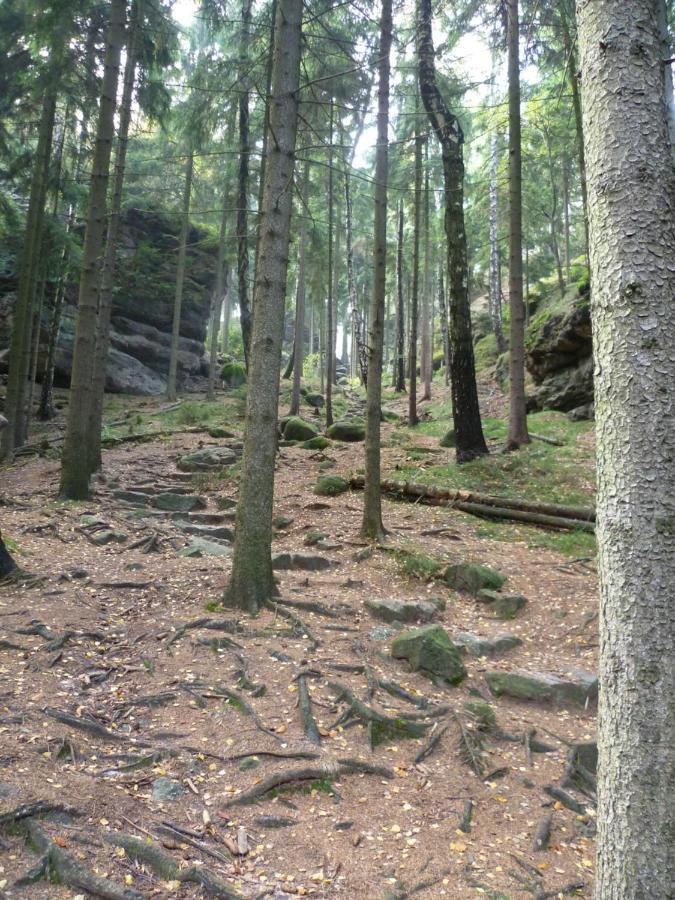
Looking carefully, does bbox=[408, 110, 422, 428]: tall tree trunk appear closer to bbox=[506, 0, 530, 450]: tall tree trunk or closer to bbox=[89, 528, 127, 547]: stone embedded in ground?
bbox=[506, 0, 530, 450]: tall tree trunk

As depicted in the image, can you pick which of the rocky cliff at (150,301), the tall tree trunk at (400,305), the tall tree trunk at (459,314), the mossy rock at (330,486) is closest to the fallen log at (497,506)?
the mossy rock at (330,486)

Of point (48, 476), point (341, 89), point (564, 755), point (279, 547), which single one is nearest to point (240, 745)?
point (564, 755)

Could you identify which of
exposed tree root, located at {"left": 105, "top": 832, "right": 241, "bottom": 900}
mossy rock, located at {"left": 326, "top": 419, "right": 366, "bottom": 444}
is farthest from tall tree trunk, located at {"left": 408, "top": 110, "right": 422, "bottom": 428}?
exposed tree root, located at {"left": 105, "top": 832, "right": 241, "bottom": 900}

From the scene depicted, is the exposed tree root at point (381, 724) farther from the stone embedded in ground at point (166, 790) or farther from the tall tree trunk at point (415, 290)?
the tall tree trunk at point (415, 290)

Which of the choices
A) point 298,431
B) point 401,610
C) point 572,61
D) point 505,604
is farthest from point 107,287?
point 572,61

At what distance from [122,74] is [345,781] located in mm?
14262

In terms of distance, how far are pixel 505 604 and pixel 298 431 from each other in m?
11.4

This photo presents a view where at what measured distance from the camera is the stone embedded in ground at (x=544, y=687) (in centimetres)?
513

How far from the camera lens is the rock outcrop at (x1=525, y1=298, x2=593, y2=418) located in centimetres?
1588

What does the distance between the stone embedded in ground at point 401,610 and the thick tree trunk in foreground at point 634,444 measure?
4.28m

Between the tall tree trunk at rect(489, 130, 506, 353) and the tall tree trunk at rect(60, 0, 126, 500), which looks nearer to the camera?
the tall tree trunk at rect(60, 0, 126, 500)

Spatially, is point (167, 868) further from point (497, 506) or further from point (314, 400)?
point (314, 400)

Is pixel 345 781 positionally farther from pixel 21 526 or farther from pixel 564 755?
pixel 21 526

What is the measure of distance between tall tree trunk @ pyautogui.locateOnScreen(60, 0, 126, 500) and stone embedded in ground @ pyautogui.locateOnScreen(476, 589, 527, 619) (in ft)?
23.1
